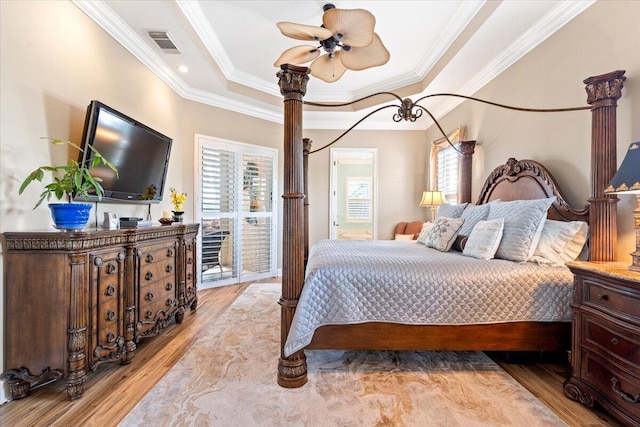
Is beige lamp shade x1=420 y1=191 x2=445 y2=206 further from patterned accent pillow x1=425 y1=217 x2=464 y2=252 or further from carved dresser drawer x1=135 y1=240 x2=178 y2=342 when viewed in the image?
carved dresser drawer x1=135 y1=240 x2=178 y2=342

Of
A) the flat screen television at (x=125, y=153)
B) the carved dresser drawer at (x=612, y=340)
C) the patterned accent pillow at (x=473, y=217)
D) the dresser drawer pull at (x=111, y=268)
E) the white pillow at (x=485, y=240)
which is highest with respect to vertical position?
the flat screen television at (x=125, y=153)

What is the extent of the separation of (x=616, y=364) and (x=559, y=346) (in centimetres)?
54

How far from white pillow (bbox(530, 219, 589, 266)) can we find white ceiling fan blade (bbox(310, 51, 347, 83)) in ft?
7.23

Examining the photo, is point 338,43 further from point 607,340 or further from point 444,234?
point 607,340

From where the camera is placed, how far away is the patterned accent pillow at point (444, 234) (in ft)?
9.31

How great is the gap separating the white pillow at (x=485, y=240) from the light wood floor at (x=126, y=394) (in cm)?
82

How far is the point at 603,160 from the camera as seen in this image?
1948mm

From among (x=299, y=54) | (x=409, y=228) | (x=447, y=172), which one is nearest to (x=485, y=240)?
(x=299, y=54)

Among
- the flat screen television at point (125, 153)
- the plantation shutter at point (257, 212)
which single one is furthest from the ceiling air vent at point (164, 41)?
the plantation shutter at point (257, 212)

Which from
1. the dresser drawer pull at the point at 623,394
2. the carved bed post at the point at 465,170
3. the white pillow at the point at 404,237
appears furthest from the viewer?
the white pillow at the point at 404,237

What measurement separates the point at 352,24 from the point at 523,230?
195cm

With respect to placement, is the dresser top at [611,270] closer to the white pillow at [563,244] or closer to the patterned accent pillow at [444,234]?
the white pillow at [563,244]

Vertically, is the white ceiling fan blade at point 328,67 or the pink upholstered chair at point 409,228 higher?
the white ceiling fan blade at point 328,67

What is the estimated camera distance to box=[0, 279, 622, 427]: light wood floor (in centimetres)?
162
